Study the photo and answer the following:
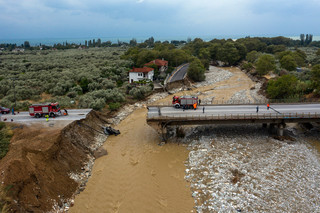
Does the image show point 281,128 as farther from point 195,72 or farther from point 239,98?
point 195,72

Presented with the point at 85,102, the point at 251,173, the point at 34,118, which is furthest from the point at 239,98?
the point at 34,118

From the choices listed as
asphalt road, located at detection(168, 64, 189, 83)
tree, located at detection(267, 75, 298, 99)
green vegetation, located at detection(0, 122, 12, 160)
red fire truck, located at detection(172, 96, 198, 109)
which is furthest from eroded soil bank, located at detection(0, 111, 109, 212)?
asphalt road, located at detection(168, 64, 189, 83)

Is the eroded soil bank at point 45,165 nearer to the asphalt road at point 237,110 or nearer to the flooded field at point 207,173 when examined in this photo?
the flooded field at point 207,173

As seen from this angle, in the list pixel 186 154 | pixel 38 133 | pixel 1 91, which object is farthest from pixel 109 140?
pixel 1 91

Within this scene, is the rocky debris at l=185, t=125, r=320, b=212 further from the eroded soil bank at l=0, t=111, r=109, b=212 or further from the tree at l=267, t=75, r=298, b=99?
the tree at l=267, t=75, r=298, b=99

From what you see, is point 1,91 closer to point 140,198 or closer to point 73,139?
point 73,139

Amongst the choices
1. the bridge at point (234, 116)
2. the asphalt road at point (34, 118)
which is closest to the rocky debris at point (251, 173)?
the bridge at point (234, 116)

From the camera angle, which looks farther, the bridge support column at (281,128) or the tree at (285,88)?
the tree at (285,88)
